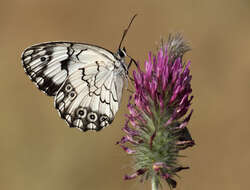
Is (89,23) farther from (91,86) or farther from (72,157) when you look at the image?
(91,86)

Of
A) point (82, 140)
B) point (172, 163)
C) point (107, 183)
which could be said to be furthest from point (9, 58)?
point (172, 163)

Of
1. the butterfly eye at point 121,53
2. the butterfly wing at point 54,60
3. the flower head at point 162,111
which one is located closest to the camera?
the flower head at point 162,111

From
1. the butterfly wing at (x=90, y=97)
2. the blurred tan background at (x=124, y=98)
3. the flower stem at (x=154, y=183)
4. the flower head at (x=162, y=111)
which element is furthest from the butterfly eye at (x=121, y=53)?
the blurred tan background at (x=124, y=98)

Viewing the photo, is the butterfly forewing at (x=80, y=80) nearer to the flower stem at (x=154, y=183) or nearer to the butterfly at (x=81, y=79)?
the butterfly at (x=81, y=79)

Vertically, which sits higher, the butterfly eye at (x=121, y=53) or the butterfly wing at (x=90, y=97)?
the butterfly eye at (x=121, y=53)

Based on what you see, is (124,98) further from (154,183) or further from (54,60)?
(154,183)

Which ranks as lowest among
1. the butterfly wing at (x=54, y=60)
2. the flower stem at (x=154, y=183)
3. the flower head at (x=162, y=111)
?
the flower stem at (x=154, y=183)

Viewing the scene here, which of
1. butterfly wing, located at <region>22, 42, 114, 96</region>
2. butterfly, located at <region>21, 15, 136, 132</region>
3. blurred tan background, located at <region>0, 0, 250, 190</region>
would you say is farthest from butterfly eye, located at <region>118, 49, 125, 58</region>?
blurred tan background, located at <region>0, 0, 250, 190</region>

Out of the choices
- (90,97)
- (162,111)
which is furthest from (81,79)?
(162,111)

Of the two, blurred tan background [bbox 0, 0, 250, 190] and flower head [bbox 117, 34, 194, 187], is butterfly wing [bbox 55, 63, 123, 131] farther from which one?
blurred tan background [bbox 0, 0, 250, 190]
